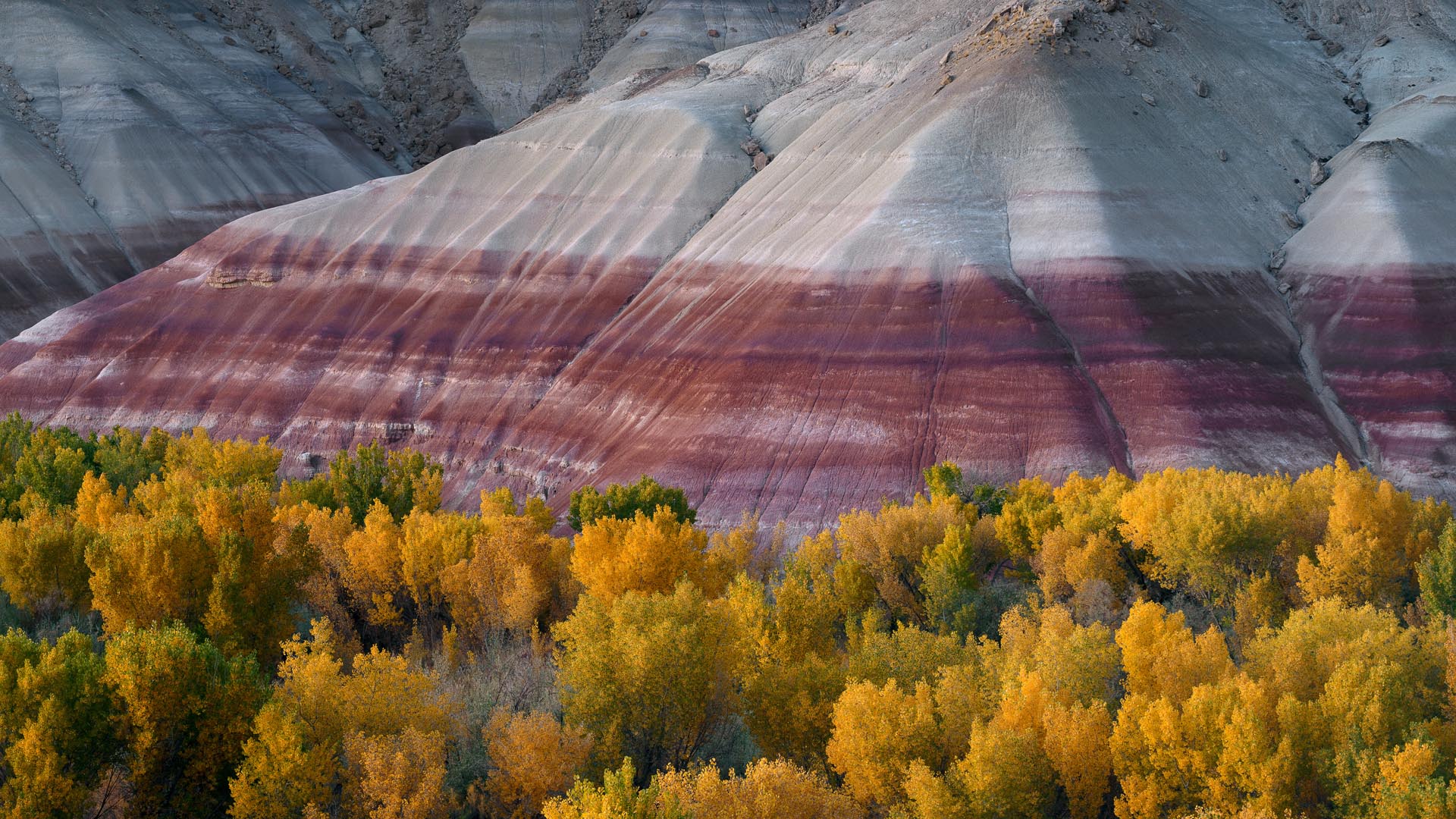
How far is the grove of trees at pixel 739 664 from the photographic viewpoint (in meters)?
22.6

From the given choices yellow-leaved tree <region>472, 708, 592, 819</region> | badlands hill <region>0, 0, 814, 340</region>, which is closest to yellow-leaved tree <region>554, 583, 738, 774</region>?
yellow-leaved tree <region>472, 708, 592, 819</region>

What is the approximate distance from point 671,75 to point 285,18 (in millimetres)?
55871

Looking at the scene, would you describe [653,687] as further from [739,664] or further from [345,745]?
[345,745]

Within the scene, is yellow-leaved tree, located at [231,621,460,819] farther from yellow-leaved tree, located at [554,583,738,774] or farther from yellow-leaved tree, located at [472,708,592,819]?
yellow-leaved tree, located at [554,583,738,774]

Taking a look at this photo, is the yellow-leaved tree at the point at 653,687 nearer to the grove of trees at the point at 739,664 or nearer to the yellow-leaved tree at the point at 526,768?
the grove of trees at the point at 739,664

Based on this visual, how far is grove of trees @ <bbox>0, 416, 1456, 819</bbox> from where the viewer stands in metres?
22.6

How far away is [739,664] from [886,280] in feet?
100

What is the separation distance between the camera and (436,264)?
242ft

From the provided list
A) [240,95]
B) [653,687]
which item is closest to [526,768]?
→ [653,687]

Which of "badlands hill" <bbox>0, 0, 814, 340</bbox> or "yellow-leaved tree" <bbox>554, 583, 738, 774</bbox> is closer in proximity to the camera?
"yellow-leaved tree" <bbox>554, 583, 738, 774</bbox>

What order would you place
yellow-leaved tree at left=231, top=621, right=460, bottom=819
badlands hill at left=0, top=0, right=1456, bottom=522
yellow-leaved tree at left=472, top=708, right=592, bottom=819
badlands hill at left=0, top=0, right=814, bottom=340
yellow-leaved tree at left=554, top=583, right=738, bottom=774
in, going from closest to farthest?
1. yellow-leaved tree at left=231, top=621, right=460, bottom=819
2. yellow-leaved tree at left=472, top=708, right=592, bottom=819
3. yellow-leaved tree at left=554, top=583, right=738, bottom=774
4. badlands hill at left=0, top=0, right=1456, bottom=522
5. badlands hill at left=0, top=0, right=814, bottom=340

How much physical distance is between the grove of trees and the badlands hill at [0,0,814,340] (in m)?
63.5

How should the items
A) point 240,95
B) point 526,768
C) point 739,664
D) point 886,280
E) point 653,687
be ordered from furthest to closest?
point 240,95, point 886,280, point 739,664, point 653,687, point 526,768

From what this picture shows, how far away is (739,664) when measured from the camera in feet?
89.4
